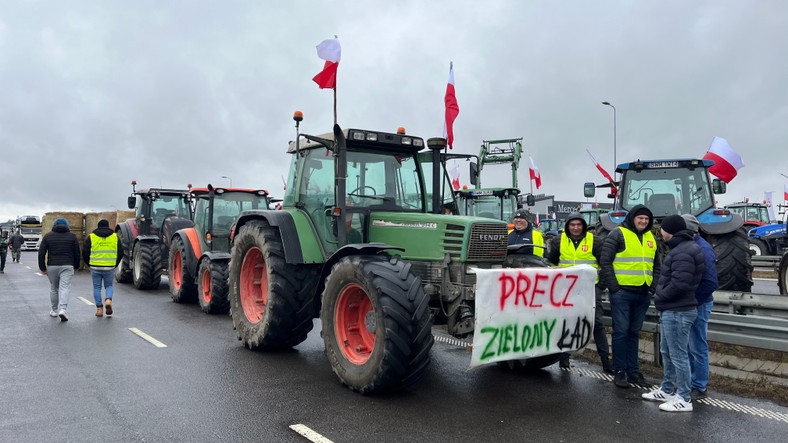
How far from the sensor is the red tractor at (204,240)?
10.9m

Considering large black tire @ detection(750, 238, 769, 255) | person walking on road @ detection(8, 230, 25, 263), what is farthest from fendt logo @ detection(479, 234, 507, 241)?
person walking on road @ detection(8, 230, 25, 263)

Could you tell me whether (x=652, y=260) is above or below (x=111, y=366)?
above

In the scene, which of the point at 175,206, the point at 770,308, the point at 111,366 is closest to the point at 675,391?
the point at 770,308

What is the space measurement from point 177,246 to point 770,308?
10.5m

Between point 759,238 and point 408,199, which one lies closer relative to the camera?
point 408,199

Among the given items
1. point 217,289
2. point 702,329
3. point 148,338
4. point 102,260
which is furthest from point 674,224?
point 102,260

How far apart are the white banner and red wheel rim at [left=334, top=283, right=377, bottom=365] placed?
3.82 feet

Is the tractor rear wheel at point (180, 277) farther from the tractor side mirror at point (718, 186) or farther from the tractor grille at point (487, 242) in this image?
the tractor side mirror at point (718, 186)

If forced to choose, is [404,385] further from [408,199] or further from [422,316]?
[408,199]

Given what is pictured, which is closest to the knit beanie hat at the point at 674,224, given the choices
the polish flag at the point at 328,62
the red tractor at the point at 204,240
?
the polish flag at the point at 328,62

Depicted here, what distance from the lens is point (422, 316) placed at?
5.07 meters

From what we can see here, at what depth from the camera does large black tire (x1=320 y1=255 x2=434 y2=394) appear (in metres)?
5.02

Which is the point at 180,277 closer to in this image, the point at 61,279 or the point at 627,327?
the point at 61,279

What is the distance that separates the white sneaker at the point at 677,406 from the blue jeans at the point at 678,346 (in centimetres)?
4
